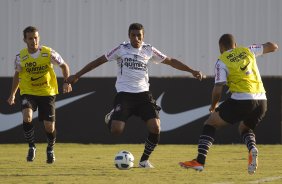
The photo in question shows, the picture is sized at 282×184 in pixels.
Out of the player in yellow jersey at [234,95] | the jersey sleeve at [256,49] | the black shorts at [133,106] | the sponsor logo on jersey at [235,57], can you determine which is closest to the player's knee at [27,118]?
the black shorts at [133,106]

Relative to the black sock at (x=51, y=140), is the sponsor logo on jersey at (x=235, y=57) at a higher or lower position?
higher

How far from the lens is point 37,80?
13.2 meters

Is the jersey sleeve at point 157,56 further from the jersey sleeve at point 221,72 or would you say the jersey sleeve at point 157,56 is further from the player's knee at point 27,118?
the player's knee at point 27,118

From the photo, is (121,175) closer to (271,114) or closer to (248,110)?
(248,110)

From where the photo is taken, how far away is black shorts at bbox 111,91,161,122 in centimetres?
1199

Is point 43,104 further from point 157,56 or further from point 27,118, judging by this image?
point 157,56

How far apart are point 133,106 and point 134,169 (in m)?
0.93

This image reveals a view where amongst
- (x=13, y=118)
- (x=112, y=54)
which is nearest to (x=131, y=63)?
(x=112, y=54)

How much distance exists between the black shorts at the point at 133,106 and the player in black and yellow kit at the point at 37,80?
1.44 metres

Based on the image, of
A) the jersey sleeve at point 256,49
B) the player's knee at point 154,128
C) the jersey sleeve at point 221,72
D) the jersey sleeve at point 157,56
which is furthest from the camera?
the jersey sleeve at point 157,56

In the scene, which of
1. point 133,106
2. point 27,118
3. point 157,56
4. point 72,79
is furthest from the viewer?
point 27,118

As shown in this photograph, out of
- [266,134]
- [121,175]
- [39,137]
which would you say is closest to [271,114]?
[266,134]

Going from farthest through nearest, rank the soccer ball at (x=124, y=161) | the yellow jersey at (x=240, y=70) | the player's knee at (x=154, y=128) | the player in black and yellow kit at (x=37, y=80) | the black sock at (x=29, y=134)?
the black sock at (x=29, y=134) < the player in black and yellow kit at (x=37, y=80) < the player's knee at (x=154, y=128) < the soccer ball at (x=124, y=161) < the yellow jersey at (x=240, y=70)

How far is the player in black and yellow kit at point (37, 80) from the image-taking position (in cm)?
1316
